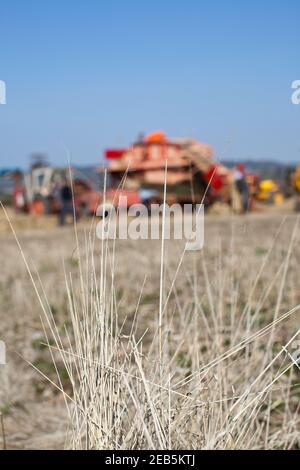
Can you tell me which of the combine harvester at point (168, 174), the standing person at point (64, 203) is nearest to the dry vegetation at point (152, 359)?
the standing person at point (64, 203)

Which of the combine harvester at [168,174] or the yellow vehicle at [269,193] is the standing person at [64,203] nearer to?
the combine harvester at [168,174]

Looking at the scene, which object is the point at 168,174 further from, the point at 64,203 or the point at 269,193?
the point at 269,193

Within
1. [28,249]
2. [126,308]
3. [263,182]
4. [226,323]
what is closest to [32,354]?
[126,308]

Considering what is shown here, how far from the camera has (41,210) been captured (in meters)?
21.6

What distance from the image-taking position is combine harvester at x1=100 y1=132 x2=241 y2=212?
66.0 feet

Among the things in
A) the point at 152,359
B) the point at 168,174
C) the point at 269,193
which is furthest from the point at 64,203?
the point at 152,359

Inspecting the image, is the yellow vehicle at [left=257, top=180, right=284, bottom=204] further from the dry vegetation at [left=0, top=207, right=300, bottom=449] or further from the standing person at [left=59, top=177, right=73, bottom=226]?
the dry vegetation at [left=0, top=207, right=300, bottom=449]

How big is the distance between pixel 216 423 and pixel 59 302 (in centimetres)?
433

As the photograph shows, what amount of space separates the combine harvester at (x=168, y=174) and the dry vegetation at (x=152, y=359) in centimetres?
1072

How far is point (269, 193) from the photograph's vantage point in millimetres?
24078

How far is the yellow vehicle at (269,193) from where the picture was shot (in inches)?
941
